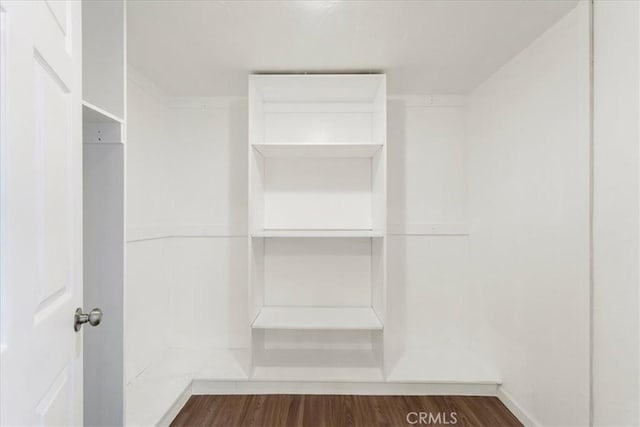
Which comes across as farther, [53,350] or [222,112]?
[222,112]

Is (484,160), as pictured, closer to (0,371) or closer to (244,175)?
(244,175)

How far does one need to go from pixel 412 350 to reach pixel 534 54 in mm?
2248

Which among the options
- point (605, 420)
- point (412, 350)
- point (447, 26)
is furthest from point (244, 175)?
point (605, 420)

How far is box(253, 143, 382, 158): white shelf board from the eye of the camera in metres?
2.35

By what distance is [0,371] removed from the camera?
0.60 m

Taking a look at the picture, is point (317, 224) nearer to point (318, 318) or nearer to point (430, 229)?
point (318, 318)

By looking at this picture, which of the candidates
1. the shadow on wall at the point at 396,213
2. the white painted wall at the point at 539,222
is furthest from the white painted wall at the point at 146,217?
the white painted wall at the point at 539,222

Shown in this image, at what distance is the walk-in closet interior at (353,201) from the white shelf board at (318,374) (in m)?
0.02

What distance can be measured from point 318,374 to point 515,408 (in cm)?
127

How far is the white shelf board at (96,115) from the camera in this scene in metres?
1.28

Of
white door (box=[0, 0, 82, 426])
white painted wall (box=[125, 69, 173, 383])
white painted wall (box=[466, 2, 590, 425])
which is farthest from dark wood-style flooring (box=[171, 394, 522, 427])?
white door (box=[0, 0, 82, 426])

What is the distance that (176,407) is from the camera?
2.14 m

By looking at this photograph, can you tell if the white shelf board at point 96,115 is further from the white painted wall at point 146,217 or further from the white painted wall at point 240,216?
the white painted wall at point 240,216

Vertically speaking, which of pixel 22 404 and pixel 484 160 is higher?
pixel 484 160
